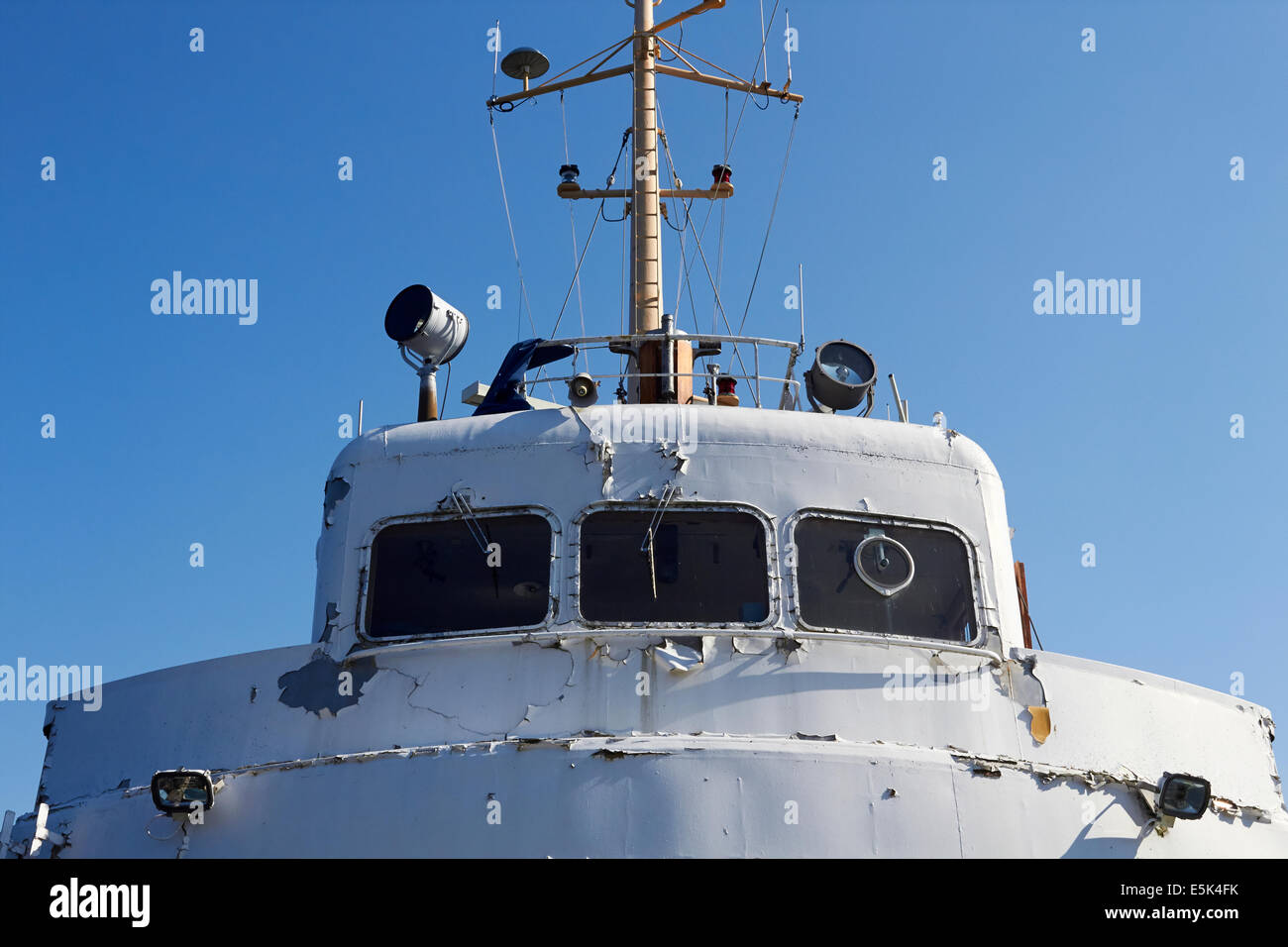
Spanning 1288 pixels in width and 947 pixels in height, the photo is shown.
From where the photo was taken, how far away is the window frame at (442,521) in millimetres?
8750

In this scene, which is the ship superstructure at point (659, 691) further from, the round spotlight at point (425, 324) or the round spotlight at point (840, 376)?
the round spotlight at point (425, 324)

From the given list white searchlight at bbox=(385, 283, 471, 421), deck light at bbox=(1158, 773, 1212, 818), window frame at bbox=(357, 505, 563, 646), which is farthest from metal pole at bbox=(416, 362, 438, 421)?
deck light at bbox=(1158, 773, 1212, 818)

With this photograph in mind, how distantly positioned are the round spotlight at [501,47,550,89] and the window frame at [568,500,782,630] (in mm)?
7166

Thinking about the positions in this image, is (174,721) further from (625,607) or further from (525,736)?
(625,607)

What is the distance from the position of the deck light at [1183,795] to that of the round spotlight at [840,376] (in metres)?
3.75

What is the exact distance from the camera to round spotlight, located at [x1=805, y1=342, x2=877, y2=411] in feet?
34.4

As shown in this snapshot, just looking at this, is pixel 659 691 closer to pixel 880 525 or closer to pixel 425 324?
pixel 880 525

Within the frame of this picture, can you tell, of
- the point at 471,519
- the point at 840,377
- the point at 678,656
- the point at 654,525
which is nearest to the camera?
the point at 678,656

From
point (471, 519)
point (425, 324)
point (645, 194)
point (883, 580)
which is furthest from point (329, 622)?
point (645, 194)

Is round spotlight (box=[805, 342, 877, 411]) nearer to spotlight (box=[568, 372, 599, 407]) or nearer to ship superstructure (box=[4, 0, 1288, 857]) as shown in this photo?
ship superstructure (box=[4, 0, 1288, 857])

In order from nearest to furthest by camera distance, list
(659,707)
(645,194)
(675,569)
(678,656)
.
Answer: (659,707)
(678,656)
(675,569)
(645,194)

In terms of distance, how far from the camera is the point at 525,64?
14625 mm

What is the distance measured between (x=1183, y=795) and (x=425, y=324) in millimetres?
6477
